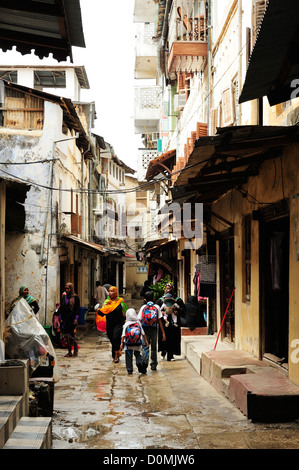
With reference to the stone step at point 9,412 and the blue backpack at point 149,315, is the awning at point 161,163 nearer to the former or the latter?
the blue backpack at point 149,315

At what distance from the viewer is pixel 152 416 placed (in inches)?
313

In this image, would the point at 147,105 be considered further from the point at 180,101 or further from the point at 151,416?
the point at 151,416

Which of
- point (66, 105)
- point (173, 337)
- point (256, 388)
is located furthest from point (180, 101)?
point (256, 388)

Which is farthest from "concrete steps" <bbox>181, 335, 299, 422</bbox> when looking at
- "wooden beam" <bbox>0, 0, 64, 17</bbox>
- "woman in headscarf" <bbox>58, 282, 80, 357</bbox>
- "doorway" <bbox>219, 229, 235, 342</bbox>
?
"wooden beam" <bbox>0, 0, 64, 17</bbox>

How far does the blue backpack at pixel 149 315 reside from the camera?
39.9 ft

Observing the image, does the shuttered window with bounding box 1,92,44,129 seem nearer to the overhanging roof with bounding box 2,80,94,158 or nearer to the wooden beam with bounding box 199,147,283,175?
the overhanging roof with bounding box 2,80,94,158

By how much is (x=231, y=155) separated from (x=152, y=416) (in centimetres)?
391

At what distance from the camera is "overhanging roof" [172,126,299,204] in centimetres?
698

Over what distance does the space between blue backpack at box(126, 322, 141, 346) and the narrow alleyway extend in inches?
27.8

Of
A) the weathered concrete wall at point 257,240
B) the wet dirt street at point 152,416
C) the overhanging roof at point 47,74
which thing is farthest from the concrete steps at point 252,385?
the overhanging roof at point 47,74

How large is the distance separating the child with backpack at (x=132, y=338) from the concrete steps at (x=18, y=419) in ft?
14.5

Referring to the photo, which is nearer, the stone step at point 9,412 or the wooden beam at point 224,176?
the stone step at point 9,412

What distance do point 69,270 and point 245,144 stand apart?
58.7ft

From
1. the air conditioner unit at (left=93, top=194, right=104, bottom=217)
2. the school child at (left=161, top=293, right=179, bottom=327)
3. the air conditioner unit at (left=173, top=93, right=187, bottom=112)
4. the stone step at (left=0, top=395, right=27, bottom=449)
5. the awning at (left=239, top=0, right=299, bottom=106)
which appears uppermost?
the air conditioner unit at (left=173, top=93, right=187, bottom=112)
